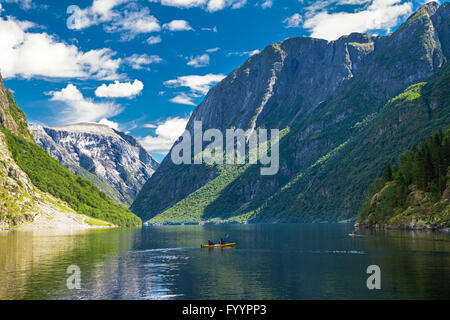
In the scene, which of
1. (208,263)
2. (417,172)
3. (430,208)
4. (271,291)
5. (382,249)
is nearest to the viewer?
(271,291)

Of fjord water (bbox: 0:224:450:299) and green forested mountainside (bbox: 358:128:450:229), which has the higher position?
green forested mountainside (bbox: 358:128:450:229)

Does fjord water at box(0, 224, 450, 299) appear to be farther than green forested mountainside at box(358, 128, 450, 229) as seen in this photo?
No

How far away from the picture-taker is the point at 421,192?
526 feet

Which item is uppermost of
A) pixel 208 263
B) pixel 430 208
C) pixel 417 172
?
pixel 417 172

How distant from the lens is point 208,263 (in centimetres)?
9162

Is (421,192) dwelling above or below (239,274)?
above

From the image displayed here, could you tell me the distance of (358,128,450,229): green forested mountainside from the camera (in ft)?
479

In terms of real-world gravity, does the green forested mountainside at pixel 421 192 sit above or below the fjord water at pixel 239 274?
above

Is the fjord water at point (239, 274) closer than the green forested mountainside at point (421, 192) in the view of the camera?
Yes

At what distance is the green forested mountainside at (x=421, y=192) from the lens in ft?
479

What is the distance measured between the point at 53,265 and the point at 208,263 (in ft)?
101

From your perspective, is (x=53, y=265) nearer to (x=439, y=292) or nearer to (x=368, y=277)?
(x=368, y=277)

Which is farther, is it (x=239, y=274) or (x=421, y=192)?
(x=421, y=192)
